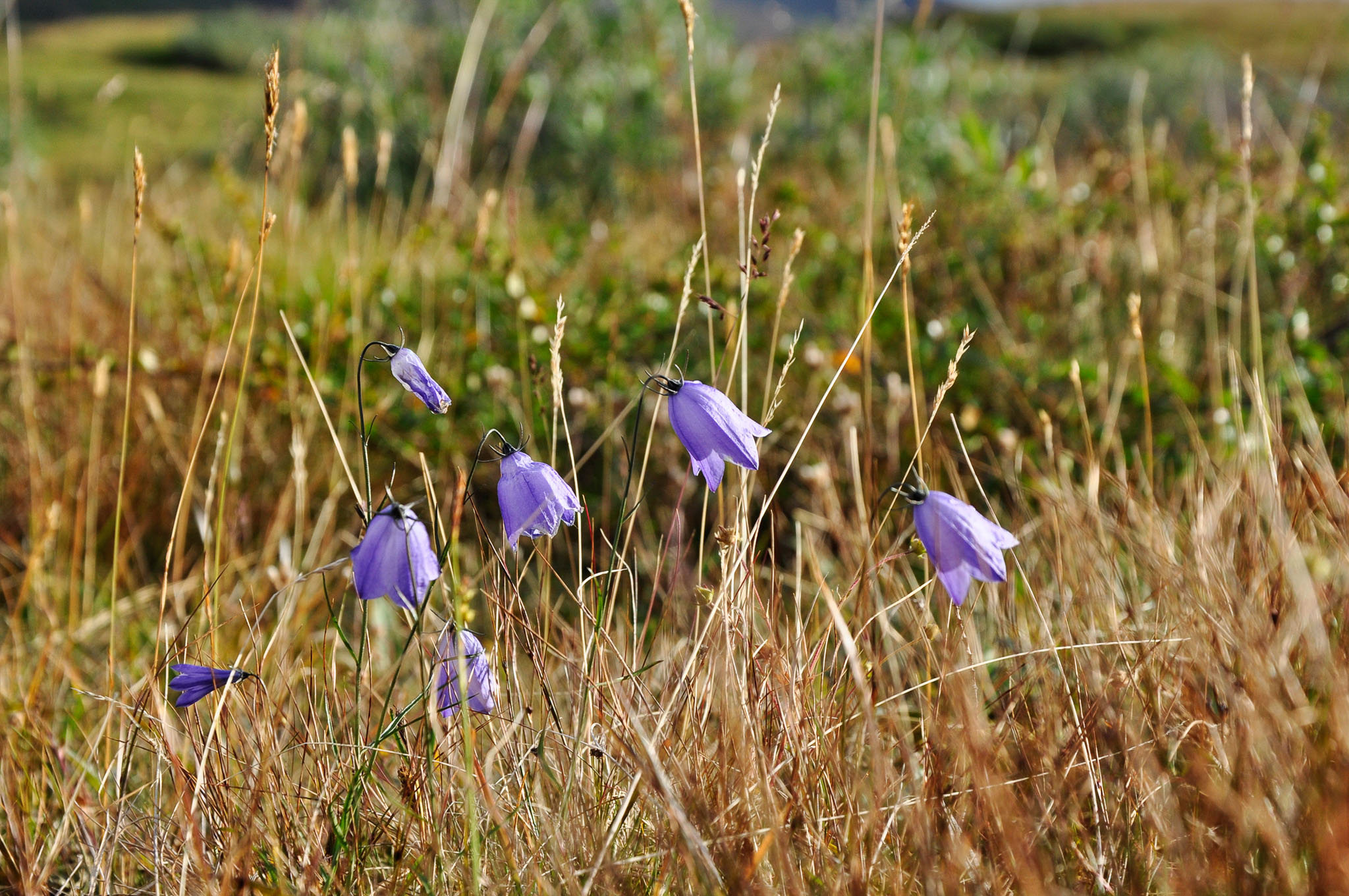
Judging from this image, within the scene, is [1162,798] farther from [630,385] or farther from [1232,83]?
[1232,83]

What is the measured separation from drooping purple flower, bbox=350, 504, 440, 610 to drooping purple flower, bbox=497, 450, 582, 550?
0.10 meters

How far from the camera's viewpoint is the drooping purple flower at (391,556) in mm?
1048

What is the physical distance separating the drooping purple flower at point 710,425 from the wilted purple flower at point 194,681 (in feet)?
2.03

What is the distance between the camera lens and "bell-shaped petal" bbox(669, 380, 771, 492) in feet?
3.94

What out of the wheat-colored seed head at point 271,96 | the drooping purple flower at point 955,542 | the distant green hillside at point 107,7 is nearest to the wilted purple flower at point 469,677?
the drooping purple flower at point 955,542

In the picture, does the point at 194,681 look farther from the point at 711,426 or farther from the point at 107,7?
the point at 107,7

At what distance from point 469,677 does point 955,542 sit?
608 millimetres

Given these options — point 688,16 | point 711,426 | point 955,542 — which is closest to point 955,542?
point 955,542

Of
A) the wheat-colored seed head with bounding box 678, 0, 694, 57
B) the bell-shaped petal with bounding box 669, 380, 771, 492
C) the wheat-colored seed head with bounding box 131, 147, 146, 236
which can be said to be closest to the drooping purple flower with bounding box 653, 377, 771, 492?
the bell-shaped petal with bounding box 669, 380, 771, 492

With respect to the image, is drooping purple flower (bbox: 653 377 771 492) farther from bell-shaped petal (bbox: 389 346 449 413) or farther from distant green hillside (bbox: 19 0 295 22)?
distant green hillside (bbox: 19 0 295 22)

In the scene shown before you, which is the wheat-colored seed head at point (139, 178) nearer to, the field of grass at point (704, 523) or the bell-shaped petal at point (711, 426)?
the field of grass at point (704, 523)

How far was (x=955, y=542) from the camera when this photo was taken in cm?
112

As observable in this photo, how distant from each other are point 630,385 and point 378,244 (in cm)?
186

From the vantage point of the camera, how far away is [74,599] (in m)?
1.97
